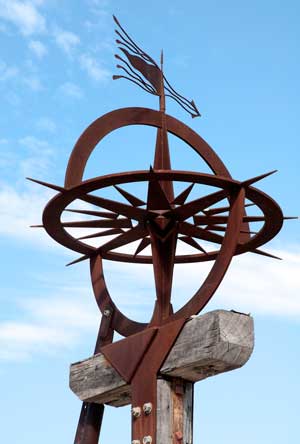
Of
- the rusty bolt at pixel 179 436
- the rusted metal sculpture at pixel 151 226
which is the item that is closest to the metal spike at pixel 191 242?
the rusted metal sculpture at pixel 151 226

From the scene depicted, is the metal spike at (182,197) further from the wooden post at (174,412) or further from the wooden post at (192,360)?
the wooden post at (174,412)

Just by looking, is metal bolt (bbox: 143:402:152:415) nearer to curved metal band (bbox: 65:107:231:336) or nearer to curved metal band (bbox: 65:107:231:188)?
curved metal band (bbox: 65:107:231:336)

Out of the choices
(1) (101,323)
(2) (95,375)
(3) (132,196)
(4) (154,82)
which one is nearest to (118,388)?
(2) (95,375)

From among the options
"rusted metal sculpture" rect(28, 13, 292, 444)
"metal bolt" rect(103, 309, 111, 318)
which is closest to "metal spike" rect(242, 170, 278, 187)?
"rusted metal sculpture" rect(28, 13, 292, 444)

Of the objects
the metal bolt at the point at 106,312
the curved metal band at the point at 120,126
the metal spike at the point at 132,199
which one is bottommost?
the metal bolt at the point at 106,312

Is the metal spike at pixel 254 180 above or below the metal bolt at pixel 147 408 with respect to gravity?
above

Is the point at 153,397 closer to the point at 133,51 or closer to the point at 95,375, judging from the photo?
the point at 95,375

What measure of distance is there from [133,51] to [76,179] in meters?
2.37

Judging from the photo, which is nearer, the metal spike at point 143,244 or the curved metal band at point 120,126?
the curved metal band at point 120,126

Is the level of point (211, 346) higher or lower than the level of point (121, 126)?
lower

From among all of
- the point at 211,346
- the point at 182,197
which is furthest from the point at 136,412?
the point at 182,197

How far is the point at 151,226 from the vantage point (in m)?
11.6

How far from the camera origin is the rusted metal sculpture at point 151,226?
419 inches

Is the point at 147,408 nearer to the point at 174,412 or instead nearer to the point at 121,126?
the point at 174,412
